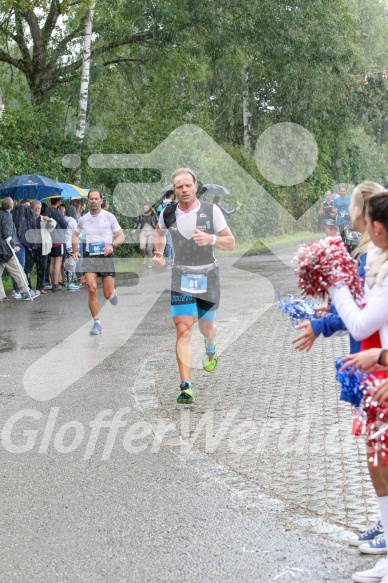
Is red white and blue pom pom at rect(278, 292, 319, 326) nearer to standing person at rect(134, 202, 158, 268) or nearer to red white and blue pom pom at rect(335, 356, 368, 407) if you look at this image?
red white and blue pom pom at rect(335, 356, 368, 407)

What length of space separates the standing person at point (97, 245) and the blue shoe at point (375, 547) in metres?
8.30

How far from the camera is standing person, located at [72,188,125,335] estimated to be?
12.6 m

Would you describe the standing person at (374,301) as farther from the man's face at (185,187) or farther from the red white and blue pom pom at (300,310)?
the man's face at (185,187)

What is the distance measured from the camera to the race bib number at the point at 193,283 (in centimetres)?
845

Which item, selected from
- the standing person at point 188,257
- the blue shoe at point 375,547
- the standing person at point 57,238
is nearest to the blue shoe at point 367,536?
the blue shoe at point 375,547

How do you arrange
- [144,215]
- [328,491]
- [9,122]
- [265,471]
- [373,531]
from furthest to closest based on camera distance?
[144,215] < [9,122] < [265,471] < [328,491] < [373,531]

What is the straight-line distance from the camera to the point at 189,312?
27.7ft

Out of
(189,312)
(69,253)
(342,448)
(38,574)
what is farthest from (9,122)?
(38,574)

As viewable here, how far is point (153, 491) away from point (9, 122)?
18.0m

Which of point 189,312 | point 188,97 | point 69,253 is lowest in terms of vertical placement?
point 69,253

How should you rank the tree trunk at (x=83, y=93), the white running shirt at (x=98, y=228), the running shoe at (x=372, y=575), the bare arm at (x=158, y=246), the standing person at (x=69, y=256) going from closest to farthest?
the running shoe at (x=372, y=575) → the bare arm at (x=158, y=246) → the white running shirt at (x=98, y=228) → the standing person at (x=69, y=256) → the tree trunk at (x=83, y=93)

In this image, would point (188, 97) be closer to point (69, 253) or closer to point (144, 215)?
point (144, 215)

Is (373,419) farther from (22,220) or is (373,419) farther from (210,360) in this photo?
(22,220)

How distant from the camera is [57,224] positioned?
1978 centimetres
